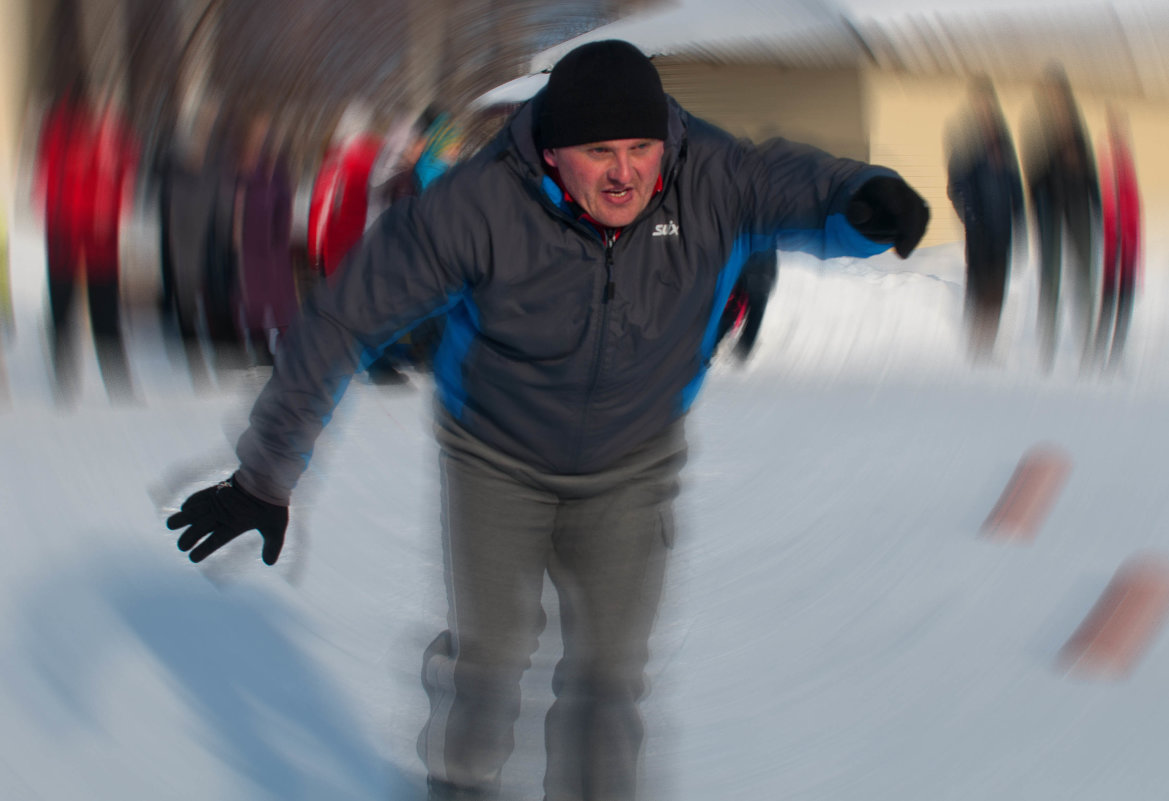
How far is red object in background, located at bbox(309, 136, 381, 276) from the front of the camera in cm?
460

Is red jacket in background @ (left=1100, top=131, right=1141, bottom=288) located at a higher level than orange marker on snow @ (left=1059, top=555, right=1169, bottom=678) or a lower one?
higher

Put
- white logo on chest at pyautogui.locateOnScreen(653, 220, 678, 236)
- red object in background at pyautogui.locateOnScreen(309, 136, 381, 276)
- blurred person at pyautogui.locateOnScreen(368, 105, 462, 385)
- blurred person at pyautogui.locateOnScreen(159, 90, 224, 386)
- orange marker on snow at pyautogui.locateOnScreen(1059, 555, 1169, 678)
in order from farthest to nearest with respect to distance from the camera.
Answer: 1. blurred person at pyautogui.locateOnScreen(368, 105, 462, 385)
2. red object in background at pyautogui.locateOnScreen(309, 136, 381, 276)
3. blurred person at pyautogui.locateOnScreen(159, 90, 224, 386)
4. orange marker on snow at pyautogui.locateOnScreen(1059, 555, 1169, 678)
5. white logo on chest at pyautogui.locateOnScreen(653, 220, 678, 236)

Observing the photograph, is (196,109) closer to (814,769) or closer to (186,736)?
(186,736)

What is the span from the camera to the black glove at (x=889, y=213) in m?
1.69

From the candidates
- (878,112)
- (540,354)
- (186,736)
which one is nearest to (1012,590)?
(878,112)

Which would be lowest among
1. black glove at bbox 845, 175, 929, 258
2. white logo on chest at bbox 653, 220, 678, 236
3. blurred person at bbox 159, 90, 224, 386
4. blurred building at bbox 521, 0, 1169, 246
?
blurred person at bbox 159, 90, 224, 386

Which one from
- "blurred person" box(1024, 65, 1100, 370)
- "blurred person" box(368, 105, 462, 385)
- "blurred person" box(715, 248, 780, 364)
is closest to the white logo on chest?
"blurred person" box(715, 248, 780, 364)

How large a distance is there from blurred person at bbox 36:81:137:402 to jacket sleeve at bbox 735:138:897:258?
2.52m

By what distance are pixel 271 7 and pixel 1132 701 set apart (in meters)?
3.50

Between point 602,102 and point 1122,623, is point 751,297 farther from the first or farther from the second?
point 602,102

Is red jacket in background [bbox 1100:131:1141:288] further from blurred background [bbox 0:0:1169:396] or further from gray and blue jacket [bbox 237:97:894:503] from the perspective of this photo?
gray and blue jacket [bbox 237:97:894:503]

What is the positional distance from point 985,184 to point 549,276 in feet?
6.18

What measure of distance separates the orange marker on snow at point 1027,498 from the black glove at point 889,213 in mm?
2064

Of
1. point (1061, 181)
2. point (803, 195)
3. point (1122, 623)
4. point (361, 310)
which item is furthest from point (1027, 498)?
point (361, 310)
